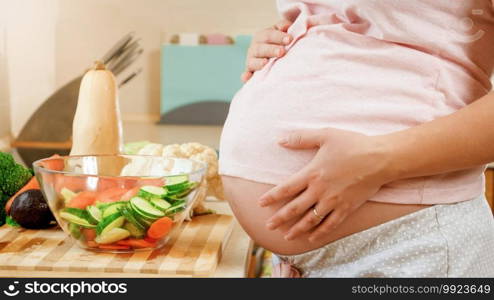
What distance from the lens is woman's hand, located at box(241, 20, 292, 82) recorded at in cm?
91

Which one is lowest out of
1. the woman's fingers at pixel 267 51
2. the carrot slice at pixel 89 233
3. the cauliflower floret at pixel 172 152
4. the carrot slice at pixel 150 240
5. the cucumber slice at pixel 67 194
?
the carrot slice at pixel 150 240

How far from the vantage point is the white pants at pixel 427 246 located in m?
0.77

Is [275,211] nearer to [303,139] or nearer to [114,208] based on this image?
→ [303,139]

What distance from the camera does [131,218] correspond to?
90 centimetres

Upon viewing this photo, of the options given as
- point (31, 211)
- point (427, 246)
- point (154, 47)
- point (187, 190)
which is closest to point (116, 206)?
point (187, 190)

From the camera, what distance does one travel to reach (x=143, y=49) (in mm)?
3471

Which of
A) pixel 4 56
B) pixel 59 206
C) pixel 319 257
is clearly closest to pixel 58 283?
pixel 59 206

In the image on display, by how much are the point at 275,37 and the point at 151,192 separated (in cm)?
29

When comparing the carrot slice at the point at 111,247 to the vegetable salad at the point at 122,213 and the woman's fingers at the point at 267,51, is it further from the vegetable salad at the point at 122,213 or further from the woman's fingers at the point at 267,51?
the woman's fingers at the point at 267,51

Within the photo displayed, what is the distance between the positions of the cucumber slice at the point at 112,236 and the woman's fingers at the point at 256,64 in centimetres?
30

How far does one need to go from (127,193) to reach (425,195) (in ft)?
1.34

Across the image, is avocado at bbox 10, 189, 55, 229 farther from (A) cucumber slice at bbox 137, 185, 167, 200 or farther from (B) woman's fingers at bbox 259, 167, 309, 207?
(B) woman's fingers at bbox 259, 167, 309, 207

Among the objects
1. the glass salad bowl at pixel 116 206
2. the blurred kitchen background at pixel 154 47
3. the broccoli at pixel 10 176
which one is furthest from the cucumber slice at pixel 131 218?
the blurred kitchen background at pixel 154 47

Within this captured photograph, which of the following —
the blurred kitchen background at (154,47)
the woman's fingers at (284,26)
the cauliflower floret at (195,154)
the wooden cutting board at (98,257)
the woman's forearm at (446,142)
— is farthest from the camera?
the blurred kitchen background at (154,47)
